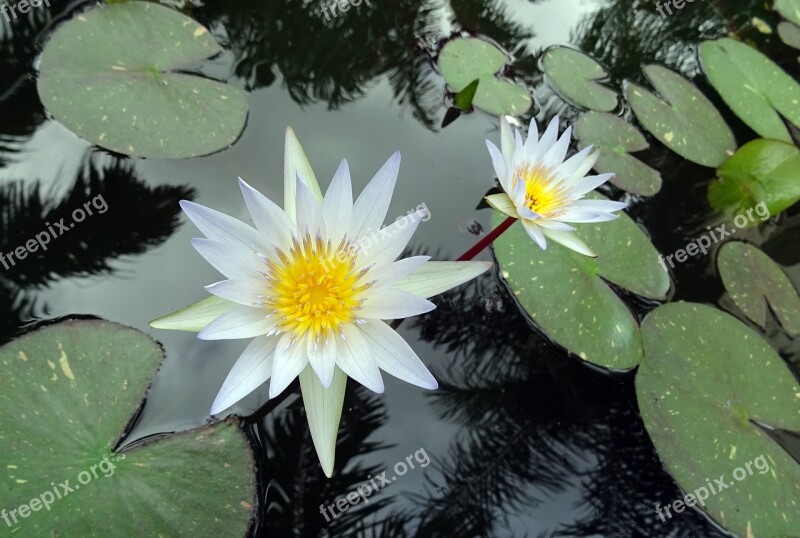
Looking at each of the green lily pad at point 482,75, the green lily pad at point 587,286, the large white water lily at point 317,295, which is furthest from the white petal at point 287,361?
the green lily pad at point 482,75

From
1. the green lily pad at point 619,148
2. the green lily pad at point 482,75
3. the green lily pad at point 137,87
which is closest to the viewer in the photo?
the green lily pad at point 137,87

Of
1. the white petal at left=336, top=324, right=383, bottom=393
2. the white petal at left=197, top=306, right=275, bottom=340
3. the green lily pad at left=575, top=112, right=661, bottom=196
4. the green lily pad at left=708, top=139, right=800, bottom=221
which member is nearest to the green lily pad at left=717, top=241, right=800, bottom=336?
the green lily pad at left=708, top=139, right=800, bottom=221

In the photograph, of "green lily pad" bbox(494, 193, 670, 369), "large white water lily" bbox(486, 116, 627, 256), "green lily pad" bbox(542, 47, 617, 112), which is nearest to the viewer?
"large white water lily" bbox(486, 116, 627, 256)

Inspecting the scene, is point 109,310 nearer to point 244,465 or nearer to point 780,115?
point 244,465

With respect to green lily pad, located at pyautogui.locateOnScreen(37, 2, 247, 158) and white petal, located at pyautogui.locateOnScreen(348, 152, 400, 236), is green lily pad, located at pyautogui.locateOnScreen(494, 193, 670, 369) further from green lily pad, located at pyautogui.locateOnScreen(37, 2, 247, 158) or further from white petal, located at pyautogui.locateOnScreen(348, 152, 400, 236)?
green lily pad, located at pyautogui.locateOnScreen(37, 2, 247, 158)

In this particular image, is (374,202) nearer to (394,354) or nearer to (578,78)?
(394,354)

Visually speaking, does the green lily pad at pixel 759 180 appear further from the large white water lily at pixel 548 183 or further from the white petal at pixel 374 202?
the white petal at pixel 374 202

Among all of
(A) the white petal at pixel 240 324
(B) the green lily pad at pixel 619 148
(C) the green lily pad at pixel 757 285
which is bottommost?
Result: (C) the green lily pad at pixel 757 285
